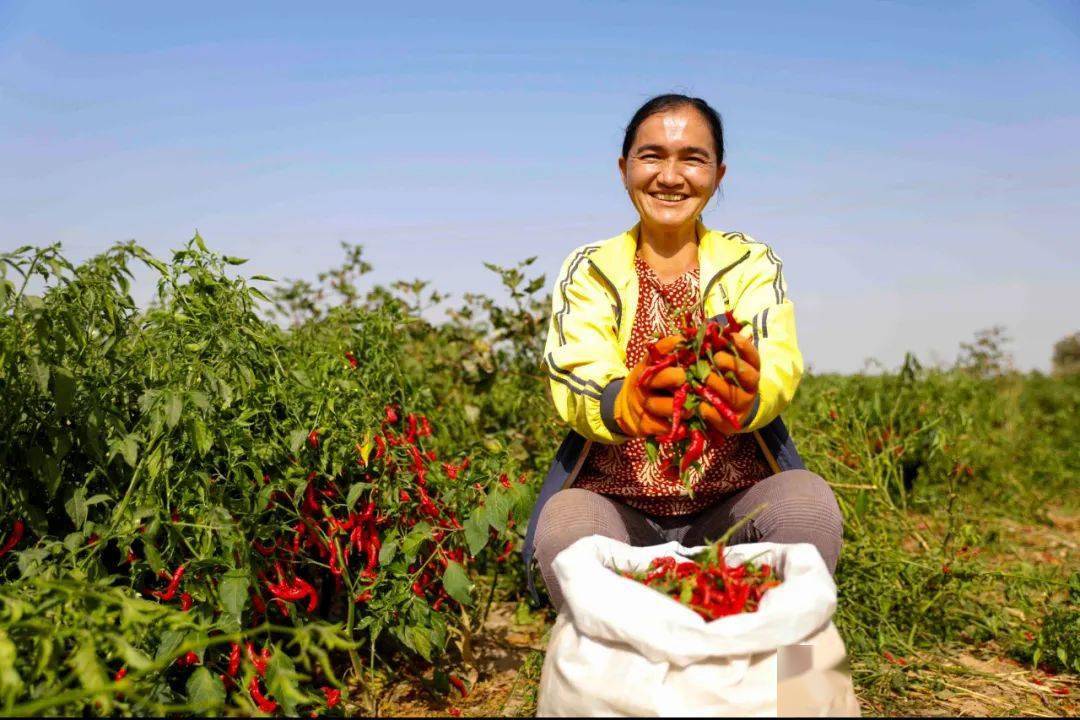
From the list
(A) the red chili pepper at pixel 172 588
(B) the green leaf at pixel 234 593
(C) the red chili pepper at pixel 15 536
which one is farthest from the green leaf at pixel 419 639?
(C) the red chili pepper at pixel 15 536

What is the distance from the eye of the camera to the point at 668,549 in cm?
199

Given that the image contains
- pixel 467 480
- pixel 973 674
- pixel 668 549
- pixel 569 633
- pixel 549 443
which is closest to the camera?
pixel 569 633

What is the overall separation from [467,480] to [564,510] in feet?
1.58

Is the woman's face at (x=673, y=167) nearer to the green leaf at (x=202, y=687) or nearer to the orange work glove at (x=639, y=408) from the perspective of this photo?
the orange work glove at (x=639, y=408)

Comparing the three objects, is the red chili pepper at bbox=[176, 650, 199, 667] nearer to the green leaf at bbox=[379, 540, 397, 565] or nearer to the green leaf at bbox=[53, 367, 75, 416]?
the green leaf at bbox=[379, 540, 397, 565]

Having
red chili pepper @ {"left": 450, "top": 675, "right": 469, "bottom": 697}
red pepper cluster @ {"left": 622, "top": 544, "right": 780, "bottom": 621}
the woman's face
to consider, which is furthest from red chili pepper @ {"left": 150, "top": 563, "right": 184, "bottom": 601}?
the woman's face

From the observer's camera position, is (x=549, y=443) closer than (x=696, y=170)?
No

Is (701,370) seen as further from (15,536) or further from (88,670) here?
(15,536)

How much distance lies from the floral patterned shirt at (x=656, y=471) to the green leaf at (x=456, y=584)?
1.36 ft

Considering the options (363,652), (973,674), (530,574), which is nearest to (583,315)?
(530,574)

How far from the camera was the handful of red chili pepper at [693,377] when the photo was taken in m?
1.81

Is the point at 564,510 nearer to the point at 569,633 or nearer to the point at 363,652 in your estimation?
the point at 569,633

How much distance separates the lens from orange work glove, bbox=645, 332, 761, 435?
180cm

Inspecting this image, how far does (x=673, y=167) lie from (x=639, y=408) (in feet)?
2.56
